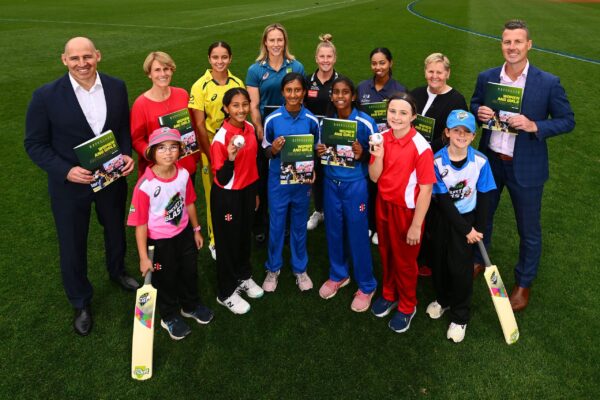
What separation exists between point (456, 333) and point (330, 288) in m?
1.24

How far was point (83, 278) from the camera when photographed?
12.6ft

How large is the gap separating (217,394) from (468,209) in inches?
97.7

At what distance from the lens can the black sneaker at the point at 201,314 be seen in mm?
3889

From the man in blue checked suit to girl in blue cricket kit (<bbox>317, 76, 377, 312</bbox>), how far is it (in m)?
1.06

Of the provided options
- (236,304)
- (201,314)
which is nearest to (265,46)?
(236,304)

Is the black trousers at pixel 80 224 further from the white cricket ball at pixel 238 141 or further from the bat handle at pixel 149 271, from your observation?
the white cricket ball at pixel 238 141

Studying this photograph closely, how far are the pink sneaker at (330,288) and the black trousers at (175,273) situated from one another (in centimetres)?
126

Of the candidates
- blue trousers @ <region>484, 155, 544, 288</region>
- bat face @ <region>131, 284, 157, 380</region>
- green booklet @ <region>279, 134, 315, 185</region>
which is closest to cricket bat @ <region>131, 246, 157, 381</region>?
bat face @ <region>131, 284, 157, 380</region>

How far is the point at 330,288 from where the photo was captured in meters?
4.25

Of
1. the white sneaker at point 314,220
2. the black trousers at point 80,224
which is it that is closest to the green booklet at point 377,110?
the white sneaker at point 314,220

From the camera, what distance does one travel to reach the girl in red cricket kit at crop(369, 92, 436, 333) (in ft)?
10.5

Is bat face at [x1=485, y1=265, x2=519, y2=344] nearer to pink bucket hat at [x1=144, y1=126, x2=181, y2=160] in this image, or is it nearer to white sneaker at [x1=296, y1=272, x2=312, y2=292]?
white sneaker at [x1=296, y1=272, x2=312, y2=292]

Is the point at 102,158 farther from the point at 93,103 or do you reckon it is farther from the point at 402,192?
the point at 402,192

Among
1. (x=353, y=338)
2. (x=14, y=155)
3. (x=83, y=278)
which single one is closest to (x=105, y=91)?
(x=83, y=278)
